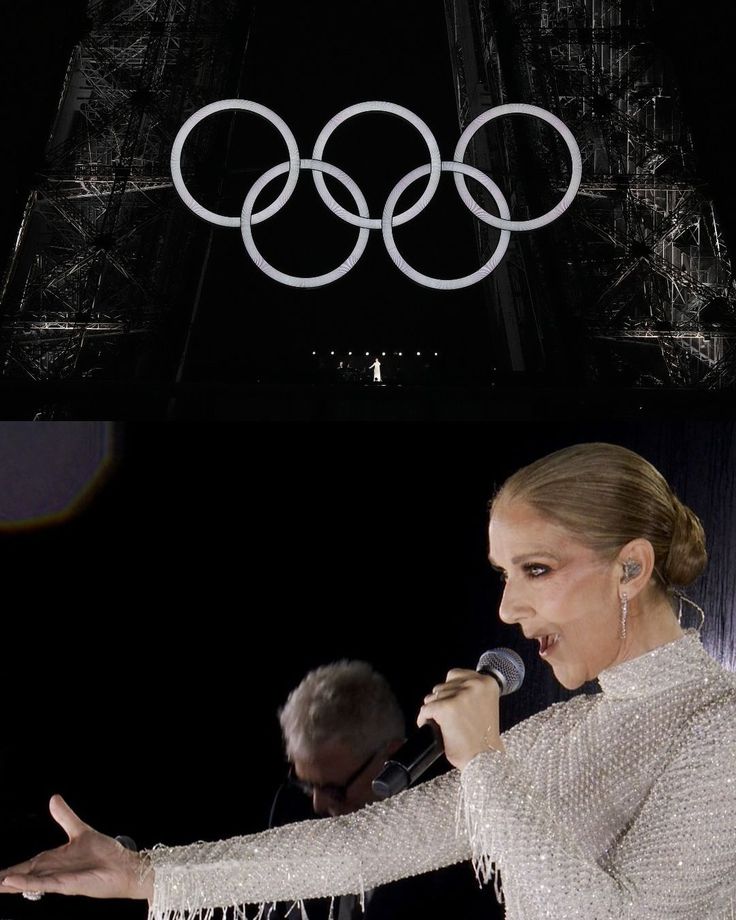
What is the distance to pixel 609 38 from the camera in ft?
42.3

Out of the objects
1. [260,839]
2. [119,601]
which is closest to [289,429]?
[119,601]

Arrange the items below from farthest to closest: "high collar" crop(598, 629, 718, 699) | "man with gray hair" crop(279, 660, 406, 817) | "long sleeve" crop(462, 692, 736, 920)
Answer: "man with gray hair" crop(279, 660, 406, 817)
"high collar" crop(598, 629, 718, 699)
"long sleeve" crop(462, 692, 736, 920)

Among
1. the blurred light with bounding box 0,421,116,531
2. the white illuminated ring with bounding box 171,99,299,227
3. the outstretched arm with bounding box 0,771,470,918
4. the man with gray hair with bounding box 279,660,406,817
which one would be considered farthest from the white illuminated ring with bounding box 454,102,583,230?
the outstretched arm with bounding box 0,771,470,918

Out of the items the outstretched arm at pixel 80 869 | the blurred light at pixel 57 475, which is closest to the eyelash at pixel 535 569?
the outstretched arm at pixel 80 869

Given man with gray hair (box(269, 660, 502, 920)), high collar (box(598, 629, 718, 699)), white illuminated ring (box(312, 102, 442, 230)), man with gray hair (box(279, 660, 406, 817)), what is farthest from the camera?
white illuminated ring (box(312, 102, 442, 230))

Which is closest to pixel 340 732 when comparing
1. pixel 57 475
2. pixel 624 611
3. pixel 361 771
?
pixel 361 771

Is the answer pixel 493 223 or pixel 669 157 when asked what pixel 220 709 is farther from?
pixel 669 157

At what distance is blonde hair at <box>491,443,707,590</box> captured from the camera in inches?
84.7

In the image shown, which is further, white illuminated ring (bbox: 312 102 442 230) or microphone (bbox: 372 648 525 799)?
white illuminated ring (bbox: 312 102 442 230)

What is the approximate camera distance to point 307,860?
2209 millimetres

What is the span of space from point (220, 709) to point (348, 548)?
765 millimetres

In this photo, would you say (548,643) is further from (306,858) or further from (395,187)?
(395,187)

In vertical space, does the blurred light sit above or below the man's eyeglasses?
above

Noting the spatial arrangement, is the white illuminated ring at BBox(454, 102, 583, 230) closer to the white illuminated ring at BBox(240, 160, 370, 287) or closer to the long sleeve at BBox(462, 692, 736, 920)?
the white illuminated ring at BBox(240, 160, 370, 287)
